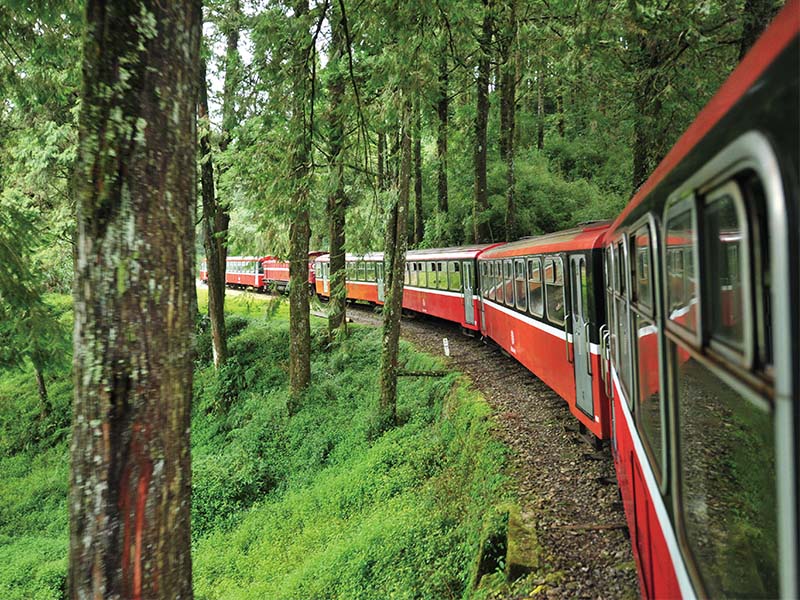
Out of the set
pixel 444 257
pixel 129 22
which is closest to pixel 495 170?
pixel 444 257

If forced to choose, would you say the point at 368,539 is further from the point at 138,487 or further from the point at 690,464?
the point at 690,464

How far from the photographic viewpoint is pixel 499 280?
13.7 m

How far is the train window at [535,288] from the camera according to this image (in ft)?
32.6

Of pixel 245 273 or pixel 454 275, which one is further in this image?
pixel 245 273

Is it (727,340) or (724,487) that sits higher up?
(727,340)

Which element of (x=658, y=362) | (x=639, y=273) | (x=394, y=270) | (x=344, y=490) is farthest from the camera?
(x=394, y=270)

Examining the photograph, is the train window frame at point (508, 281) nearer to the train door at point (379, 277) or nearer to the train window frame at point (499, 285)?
the train window frame at point (499, 285)

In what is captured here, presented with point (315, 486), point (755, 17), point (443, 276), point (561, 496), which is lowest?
point (315, 486)

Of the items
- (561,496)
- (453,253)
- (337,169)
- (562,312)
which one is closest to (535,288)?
(562,312)

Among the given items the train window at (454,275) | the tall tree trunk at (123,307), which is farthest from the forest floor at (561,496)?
the train window at (454,275)

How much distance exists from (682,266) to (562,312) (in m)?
6.85

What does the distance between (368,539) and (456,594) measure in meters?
2.16

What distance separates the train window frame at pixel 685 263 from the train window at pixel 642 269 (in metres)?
0.41

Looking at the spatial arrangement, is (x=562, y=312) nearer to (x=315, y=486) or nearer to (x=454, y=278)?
(x=315, y=486)
